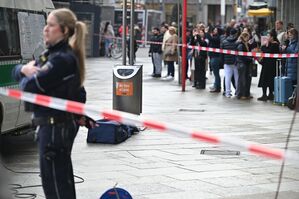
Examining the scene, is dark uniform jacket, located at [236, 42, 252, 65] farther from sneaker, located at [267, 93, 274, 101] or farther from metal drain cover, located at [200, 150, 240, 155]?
metal drain cover, located at [200, 150, 240, 155]

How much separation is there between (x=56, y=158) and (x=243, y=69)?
13.8 m

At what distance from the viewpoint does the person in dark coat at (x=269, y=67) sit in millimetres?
18359

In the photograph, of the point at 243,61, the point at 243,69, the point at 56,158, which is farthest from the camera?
the point at 243,69

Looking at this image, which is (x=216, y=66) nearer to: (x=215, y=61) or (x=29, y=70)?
(x=215, y=61)

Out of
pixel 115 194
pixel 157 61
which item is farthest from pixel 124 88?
pixel 157 61

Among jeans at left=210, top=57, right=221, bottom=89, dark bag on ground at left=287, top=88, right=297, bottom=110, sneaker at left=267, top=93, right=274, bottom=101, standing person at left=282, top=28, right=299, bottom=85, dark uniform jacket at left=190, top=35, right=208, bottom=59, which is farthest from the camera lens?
dark uniform jacket at left=190, top=35, right=208, bottom=59

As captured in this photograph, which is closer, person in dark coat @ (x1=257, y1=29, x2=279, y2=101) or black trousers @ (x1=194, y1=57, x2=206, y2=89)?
person in dark coat @ (x1=257, y1=29, x2=279, y2=101)

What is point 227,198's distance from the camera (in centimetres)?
765

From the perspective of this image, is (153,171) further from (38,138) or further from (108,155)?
(38,138)

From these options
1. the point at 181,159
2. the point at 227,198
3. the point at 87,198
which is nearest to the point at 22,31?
the point at 181,159

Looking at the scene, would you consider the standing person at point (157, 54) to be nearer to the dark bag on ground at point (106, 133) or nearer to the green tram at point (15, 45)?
the green tram at point (15, 45)

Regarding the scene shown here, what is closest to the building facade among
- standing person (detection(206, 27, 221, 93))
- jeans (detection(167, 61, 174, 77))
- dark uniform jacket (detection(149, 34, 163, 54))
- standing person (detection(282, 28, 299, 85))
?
jeans (detection(167, 61, 174, 77))

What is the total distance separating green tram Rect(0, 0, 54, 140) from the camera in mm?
9930

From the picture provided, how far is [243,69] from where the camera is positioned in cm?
1906
